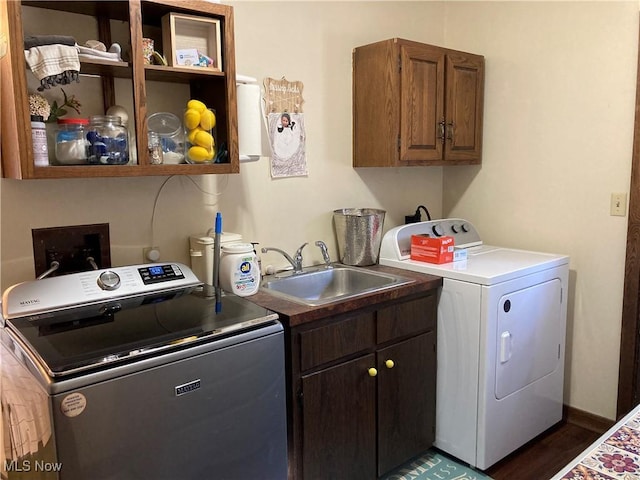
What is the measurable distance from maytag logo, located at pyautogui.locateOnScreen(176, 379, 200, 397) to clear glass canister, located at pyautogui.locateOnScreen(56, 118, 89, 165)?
31.4 inches

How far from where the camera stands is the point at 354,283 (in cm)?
259

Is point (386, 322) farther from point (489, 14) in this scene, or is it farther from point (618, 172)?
point (489, 14)

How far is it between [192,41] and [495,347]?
5.73 ft

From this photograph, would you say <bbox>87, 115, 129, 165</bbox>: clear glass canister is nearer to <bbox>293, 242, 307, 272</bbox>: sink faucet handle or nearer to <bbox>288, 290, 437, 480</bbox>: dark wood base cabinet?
<bbox>288, 290, 437, 480</bbox>: dark wood base cabinet

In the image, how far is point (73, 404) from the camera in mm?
1255

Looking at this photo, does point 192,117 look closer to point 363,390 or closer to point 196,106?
point 196,106

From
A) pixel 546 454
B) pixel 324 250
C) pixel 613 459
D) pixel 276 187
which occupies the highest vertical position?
pixel 276 187

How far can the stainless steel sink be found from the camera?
233 centimetres

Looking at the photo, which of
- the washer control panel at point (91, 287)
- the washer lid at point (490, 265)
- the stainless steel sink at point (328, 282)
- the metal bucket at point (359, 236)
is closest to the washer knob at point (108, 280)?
the washer control panel at point (91, 287)

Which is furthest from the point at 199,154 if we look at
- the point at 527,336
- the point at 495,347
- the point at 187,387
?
the point at 527,336

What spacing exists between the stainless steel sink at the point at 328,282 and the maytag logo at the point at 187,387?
2.41ft

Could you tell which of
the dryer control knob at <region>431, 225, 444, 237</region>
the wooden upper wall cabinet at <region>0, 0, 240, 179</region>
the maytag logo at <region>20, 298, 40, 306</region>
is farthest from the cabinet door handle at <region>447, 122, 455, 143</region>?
the maytag logo at <region>20, 298, 40, 306</region>

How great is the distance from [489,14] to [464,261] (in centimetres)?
145

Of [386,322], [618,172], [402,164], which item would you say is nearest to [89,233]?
[386,322]
